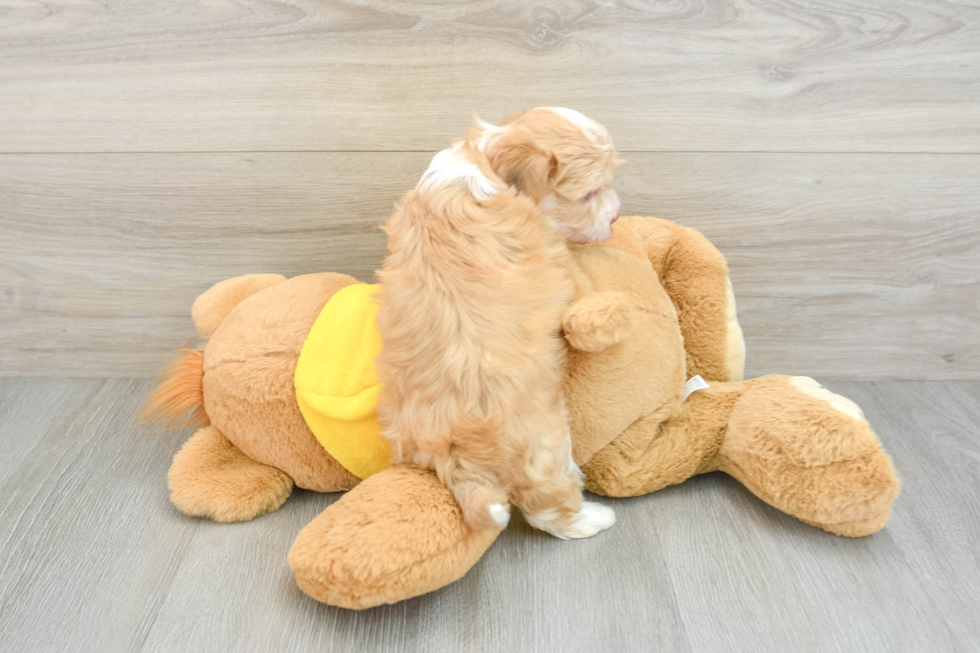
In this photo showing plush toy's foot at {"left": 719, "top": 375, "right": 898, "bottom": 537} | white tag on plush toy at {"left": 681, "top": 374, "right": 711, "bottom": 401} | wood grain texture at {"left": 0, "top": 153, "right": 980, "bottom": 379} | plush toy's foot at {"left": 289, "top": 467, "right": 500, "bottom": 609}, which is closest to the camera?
plush toy's foot at {"left": 289, "top": 467, "right": 500, "bottom": 609}

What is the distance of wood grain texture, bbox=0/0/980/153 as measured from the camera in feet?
3.01

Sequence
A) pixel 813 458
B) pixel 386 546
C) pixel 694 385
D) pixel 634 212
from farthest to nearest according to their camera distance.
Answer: pixel 634 212 → pixel 694 385 → pixel 813 458 → pixel 386 546

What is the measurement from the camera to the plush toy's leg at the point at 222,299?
0.96 metres

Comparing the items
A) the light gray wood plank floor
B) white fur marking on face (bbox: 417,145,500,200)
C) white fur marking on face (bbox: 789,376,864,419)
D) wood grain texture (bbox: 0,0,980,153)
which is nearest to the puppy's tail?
the light gray wood plank floor

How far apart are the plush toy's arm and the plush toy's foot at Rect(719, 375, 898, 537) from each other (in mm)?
93

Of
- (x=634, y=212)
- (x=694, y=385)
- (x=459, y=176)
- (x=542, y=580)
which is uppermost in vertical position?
(x=459, y=176)

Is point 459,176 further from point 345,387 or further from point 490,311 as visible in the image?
point 345,387

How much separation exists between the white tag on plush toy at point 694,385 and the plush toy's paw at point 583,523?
0.18 meters

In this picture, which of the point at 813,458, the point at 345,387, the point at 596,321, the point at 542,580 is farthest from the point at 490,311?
the point at 813,458

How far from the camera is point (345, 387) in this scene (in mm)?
781

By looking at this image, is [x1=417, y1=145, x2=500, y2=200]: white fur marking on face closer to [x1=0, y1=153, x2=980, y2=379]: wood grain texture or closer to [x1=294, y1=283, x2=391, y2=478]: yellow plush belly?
[x1=294, y1=283, x2=391, y2=478]: yellow plush belly

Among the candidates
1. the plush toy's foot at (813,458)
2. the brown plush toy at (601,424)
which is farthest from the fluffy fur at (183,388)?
the plush toy's foot at (813,458)

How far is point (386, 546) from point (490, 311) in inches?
10.1

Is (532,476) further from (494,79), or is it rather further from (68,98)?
(68,98)
